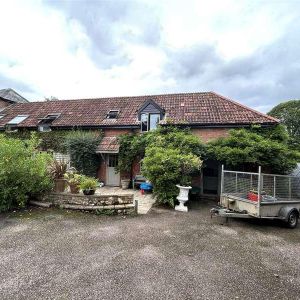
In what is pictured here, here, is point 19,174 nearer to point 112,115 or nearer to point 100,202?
point 100,202

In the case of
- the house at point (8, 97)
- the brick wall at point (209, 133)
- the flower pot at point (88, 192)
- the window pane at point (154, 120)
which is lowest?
the flower pot at point (88, 192)

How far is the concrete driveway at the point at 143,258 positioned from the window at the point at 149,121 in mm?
8568

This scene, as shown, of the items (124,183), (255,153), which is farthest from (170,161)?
(124,183)

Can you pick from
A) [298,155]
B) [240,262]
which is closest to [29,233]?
[240,262]

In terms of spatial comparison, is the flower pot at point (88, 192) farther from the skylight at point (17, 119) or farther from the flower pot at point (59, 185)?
the skylight at point (17, 119)

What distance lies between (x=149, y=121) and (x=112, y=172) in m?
4.69

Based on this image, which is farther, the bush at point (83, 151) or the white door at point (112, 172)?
the white door at point (112, 172)

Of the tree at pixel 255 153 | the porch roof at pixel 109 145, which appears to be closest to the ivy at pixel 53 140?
the porch roof at pixel 109 145

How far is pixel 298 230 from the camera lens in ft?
25.8

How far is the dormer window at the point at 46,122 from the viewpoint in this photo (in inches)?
693

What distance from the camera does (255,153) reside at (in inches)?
430

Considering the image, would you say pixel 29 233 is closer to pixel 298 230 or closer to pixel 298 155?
pixel 298 230

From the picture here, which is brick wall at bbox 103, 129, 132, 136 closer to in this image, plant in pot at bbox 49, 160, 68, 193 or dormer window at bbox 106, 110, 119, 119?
dormer window at bbox 106, 110, 119, 119

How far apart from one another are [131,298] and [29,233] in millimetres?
4469
